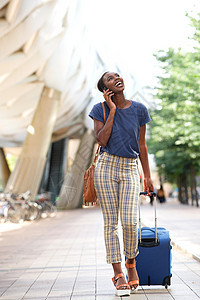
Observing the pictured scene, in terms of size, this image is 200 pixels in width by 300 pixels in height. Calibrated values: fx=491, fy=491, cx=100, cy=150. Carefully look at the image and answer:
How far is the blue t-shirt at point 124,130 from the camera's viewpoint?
447 centimetres

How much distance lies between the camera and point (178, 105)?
2025cm

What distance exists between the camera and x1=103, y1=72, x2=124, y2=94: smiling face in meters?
4.54

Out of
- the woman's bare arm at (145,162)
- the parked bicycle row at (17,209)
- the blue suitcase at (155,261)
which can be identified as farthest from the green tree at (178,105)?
the blue suitcase at (155,261)

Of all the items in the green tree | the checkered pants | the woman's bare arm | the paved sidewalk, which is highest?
the green tree

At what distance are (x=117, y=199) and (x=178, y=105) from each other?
16.3m

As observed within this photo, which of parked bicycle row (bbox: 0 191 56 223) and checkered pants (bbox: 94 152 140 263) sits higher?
parked bicycle row (bbox: 0 191 56 223)

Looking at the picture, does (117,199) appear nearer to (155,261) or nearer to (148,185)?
(148,185)

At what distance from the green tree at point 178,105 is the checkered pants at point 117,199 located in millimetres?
11107

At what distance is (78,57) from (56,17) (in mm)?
6884

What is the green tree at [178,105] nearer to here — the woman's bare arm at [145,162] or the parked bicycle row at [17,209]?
the parked bicycle row at [17,209]

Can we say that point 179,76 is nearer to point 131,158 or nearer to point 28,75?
point 28,75

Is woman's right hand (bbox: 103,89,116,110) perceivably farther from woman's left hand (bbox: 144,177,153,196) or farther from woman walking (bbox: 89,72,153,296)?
woman's left hand (bbox: 144,177,153,196)

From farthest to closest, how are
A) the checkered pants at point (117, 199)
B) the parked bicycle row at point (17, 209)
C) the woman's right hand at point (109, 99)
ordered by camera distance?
the parked bicycle row at point (17, 209) → the woman's right hand at point (109, 99) → the checkered pants at point (117, 199)

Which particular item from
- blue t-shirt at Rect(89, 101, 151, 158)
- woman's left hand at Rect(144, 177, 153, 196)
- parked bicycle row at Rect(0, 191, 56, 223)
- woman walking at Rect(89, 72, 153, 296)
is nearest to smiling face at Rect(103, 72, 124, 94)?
woman walking at Rect(89, 72, 153, 296)
